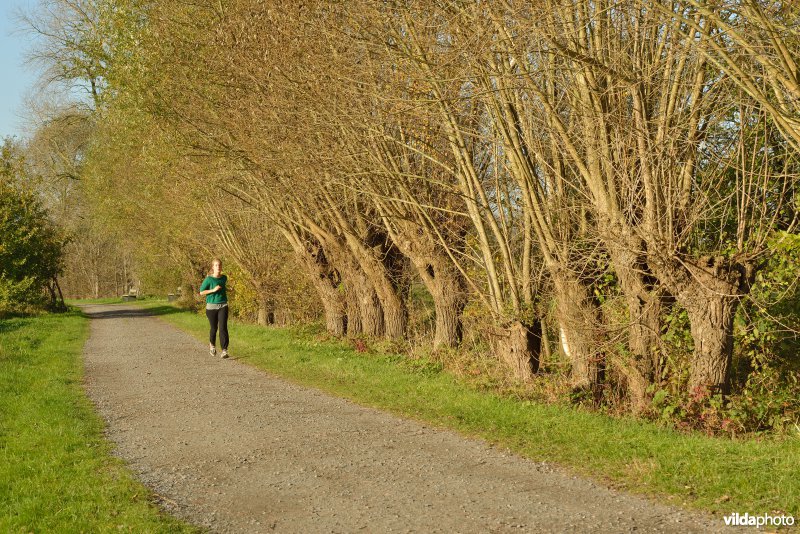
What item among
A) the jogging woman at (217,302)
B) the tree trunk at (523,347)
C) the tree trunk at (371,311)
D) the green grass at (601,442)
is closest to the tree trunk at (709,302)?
the green grass at (601,442)

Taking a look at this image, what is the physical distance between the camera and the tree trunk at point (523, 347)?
12.2 metres

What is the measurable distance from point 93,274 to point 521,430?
67.0m

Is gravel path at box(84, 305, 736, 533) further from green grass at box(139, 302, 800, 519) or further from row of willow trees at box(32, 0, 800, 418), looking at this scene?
row of willow trees at box(32, 0, 800, 418)

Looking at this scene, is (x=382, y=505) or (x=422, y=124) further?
(x=422, y=124)

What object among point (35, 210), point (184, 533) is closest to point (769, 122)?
point (184, 533)

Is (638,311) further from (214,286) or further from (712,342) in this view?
(214,286)

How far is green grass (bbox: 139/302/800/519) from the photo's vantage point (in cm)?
627

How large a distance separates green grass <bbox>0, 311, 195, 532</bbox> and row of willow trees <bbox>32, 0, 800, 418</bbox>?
5.33 meters

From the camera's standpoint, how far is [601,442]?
26.5 feet

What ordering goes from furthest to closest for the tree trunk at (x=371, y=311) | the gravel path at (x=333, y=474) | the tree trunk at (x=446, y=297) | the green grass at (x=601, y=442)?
1. the tree trunk at (x=371, y=311)
2. the tree trunk at (x=446, y=297)
3. the green grass at (x=601, y=442)
4. the gravel path at (x=333, y=474)

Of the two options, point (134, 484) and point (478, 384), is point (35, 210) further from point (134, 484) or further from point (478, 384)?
point (134, 484)

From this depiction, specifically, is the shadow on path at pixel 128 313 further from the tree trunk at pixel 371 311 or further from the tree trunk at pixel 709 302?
the tree trunk at pixel 709 302

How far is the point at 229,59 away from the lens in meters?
15.2

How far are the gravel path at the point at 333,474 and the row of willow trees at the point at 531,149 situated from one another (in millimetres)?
3169
